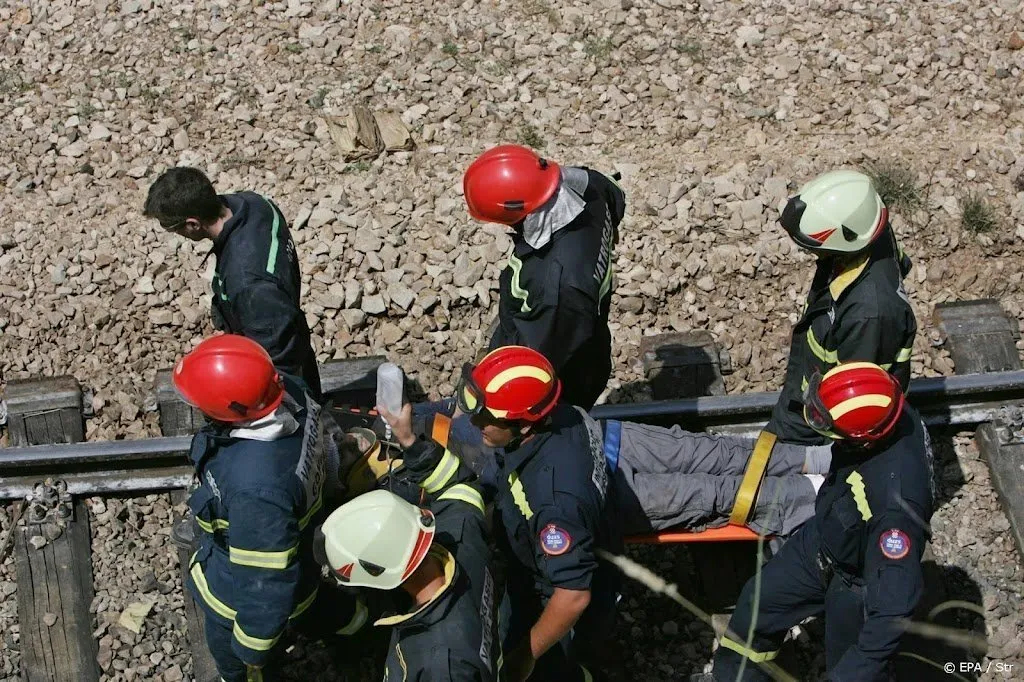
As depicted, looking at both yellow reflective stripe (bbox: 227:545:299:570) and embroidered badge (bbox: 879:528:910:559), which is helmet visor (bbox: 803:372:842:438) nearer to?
embroidered badge (bbox: 879:528:910:559)

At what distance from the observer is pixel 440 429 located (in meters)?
5.66

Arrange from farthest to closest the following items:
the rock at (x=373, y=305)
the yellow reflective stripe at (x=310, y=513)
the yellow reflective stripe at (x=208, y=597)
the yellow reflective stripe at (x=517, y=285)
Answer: the rock at (x=373, y=305) < the yellow reflective stripe at (x=517, y=285) < the yellow reflective stripe at (x=208, y=597) < the yellow reflective stripe at (x=310, y=513)

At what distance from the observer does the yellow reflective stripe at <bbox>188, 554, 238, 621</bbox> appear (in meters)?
4.71

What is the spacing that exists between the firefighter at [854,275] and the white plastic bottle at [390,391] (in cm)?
203

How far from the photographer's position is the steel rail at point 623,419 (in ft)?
19.6

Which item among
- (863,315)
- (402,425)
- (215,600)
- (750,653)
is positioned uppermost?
(863,315)

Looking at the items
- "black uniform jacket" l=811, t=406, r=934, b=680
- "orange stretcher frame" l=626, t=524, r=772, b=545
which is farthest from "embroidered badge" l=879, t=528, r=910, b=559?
"orange stretcher frame" l=626, t=524, r=772, b=545

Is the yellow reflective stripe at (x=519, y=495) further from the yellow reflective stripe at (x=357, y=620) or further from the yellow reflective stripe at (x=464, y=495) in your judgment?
the yellow reflective stripe at (x=357, y=620)

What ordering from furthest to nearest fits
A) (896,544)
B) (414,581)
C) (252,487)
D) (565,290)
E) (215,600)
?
(565,290) → (215,600) → (896,544) → (252,487) → (414,581)

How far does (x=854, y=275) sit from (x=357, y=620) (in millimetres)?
2922

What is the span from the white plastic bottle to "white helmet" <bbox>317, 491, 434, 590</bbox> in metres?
1.01

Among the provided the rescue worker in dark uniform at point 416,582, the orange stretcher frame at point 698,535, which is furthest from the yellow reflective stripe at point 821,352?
the rescue worker in dark uniform at point 416,582

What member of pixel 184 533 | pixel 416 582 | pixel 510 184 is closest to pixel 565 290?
pixel 510 184

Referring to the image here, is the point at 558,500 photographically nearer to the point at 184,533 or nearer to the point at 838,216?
the point at 838,216
